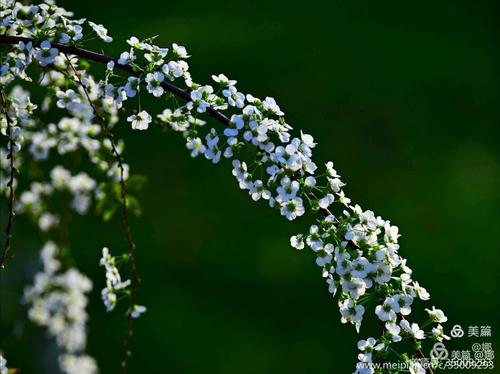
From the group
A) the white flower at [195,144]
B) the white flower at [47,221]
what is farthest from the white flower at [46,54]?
the white flower at [47,221]

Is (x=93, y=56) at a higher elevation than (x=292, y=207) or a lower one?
higher

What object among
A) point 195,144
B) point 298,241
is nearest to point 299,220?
point 195,144

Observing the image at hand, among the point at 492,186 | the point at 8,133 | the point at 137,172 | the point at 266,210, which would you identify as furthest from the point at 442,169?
the point at 8,133

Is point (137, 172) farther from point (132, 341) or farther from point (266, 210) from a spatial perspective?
point (132, 341)

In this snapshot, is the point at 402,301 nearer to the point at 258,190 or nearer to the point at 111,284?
the point at 258,190

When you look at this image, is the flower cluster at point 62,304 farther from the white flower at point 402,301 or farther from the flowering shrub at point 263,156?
the white flower at point 402,301

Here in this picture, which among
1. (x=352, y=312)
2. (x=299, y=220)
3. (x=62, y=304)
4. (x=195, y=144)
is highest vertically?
(x=299, y=220)
